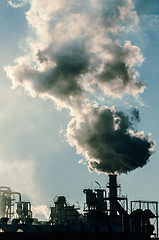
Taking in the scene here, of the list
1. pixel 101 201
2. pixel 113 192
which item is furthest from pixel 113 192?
pixel 101 201

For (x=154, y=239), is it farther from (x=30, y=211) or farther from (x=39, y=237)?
(x=30, y=211)

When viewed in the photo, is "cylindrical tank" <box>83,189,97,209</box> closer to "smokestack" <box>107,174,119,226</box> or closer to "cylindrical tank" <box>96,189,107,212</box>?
"cylindrical tank" <box>96,189,107,212</box>

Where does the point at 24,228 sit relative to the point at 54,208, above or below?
below

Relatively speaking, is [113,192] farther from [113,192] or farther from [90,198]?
[90,198]

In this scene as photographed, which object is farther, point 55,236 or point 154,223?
point 154,223

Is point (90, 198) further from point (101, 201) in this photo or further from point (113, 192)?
point (113, 192)

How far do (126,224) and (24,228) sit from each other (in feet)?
52.4

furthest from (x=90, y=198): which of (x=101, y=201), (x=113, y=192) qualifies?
(x=113, y=192)

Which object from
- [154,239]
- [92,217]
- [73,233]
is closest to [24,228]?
[73,233]

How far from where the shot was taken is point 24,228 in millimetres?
47875

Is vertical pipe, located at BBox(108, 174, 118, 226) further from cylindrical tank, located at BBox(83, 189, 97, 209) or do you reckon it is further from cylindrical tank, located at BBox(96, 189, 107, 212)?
cylindrical tank, located at BBox(83, 189, 97, 209)

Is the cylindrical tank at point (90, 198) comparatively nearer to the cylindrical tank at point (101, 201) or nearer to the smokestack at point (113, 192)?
the cylindrical tank at point (101, 201)

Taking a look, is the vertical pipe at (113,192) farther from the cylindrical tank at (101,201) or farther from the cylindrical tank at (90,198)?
the cylindrical tank at (90,198)

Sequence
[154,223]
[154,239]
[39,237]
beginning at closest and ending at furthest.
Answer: [39,237] < [154,239] < [154,223]
